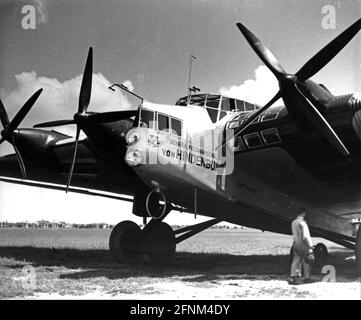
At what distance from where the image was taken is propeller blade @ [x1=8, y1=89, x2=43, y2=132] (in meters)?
12.3

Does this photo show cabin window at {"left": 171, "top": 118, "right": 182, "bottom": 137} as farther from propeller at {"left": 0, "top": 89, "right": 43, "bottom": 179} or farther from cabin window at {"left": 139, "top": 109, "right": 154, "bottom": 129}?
propeller at {"left": 0, "top": 89, "right": 43, "bottom": 179}

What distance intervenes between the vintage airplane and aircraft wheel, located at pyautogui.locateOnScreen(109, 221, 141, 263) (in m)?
0.03

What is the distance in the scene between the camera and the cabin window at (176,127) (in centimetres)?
1000

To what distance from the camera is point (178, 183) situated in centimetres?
1001

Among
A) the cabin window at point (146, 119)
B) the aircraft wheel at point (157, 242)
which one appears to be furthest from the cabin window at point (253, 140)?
the aircraft wheel at point (157, 242)

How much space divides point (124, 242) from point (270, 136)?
542 cm

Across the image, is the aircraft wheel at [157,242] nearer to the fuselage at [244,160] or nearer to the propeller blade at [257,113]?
the fuselage at [244,160]

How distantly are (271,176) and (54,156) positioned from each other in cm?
647

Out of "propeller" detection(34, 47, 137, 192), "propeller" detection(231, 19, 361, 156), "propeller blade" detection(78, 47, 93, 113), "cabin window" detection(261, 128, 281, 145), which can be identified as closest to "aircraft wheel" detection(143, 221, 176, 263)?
"propeller" detection(34, 47, 137, 192)

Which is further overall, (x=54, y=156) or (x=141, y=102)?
(x=54, y=156)
